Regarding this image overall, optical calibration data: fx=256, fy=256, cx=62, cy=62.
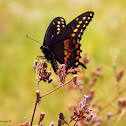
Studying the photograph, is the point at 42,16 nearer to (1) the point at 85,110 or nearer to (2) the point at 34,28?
(2) the point at 34,28

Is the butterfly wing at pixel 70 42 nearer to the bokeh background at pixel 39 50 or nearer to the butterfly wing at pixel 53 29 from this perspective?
the butterfly wing at pixel 53 29

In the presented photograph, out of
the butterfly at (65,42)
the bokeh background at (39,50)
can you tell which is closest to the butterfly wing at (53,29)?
the butterfly at (65,42)

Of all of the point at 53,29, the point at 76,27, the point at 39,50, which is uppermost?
the point at 39,50

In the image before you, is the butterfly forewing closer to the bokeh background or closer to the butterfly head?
the butterfly head

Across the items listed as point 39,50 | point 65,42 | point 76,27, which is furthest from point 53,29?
point 39,50

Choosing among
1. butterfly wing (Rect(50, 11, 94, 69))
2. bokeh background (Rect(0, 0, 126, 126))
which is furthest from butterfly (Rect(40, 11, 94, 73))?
bokeh background (Rect(0, 0, 126, 126))

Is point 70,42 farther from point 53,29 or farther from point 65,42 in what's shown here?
point 53,29
